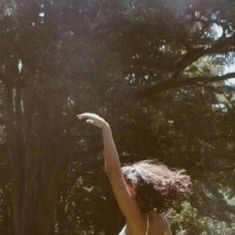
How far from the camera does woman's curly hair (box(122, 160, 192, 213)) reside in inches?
111

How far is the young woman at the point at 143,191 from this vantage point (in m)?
2.83

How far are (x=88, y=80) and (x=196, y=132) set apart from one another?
17.8 feet

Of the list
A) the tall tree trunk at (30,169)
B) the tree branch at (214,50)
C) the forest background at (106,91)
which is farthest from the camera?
the tall tree trunk at (30,169)

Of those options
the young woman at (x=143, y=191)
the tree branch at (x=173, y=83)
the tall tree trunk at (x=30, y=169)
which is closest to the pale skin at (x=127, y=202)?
the young woman at (x=143, y=191)

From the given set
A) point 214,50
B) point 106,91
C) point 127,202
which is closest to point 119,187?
point 127,202

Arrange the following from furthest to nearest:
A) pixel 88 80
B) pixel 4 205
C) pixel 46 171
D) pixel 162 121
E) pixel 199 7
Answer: pixel 4 205
pixel 162 121
pixel 46 171
pixel 199 7
pixel 88 80

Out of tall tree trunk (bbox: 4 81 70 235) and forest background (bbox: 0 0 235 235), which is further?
tall tree trunk (bbox: 4 81 70 235)

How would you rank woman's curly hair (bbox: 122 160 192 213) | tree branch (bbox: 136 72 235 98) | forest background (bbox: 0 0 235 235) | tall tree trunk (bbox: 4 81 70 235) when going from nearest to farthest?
woman's curly hair (bbox: 122 160 192 213) → forest background (bbox: 0 0 235 235) → tree branch (bbox: 136 72 235 98) → tall tree trunk (bbox: 4 81 70 235)

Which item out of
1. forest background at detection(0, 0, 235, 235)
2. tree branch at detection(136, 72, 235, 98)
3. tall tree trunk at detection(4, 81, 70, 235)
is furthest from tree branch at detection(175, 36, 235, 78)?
tall tree trunk at detection(4, 81, 70, 235)

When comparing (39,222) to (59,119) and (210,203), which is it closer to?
(59,119)

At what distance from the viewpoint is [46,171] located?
17.2 meters

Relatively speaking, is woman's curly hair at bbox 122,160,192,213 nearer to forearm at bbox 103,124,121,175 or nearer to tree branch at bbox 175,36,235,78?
forearm at bbox 103,124,121,175

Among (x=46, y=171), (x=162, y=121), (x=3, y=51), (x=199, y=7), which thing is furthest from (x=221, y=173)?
(x=3, y=51)

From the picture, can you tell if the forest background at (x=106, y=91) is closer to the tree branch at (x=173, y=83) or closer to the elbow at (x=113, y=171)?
the tree branch at (x=173, y=83)
